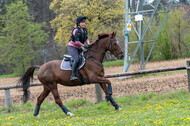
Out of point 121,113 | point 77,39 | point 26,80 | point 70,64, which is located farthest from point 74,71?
point 26,80

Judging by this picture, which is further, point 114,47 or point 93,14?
point 93,14

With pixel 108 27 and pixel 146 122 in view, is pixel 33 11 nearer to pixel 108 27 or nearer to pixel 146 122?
pixel 108 27

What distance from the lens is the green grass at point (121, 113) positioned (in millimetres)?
5500

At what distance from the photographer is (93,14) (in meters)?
23.9

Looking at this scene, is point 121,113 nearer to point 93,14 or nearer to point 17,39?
point 93,14

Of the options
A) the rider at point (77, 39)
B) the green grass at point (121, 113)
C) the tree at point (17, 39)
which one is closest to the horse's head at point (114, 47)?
the rider at point (77, 39)

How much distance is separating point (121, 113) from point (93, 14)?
18.3 meters

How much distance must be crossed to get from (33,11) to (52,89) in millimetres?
39546

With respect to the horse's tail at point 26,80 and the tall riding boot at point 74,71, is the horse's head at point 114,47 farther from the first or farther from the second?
the horse's tail at point 26,80

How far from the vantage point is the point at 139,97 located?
345 inches

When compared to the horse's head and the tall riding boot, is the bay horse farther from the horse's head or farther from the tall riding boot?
the tall riding boot

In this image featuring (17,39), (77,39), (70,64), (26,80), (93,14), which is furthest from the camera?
(17,39)

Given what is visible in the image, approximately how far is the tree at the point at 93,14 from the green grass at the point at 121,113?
608 inches

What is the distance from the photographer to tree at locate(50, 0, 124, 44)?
2381 centimetres
